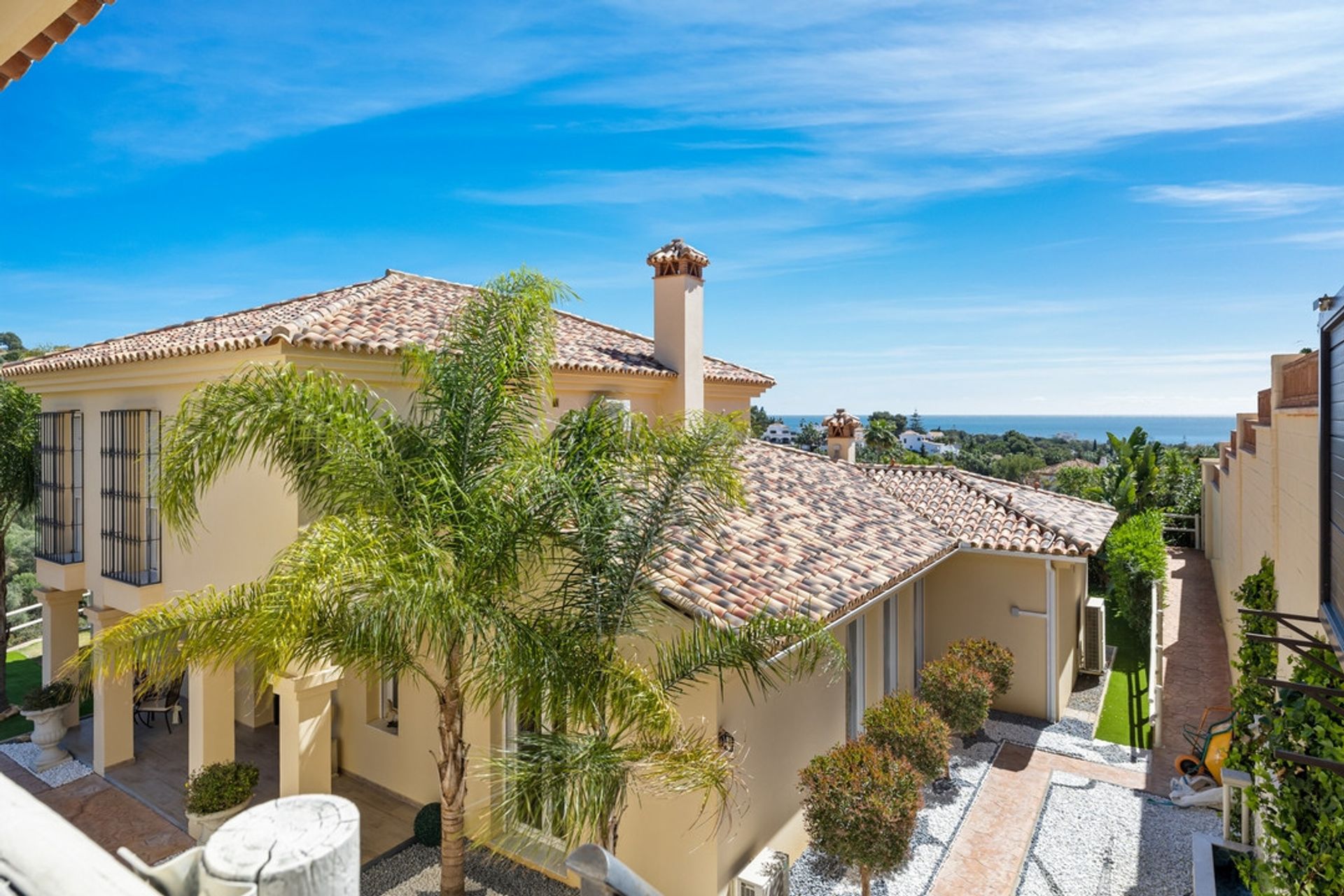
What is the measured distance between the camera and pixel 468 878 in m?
9.91

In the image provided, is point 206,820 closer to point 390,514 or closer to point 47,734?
point 47,734

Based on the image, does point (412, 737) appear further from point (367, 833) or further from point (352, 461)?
point (352, 461)

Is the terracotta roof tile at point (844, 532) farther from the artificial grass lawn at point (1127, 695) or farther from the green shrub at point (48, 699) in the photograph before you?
the green shrub at point (48, 699)

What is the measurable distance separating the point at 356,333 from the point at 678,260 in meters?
7.30

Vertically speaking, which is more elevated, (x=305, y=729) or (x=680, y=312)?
(x=680, y=312)

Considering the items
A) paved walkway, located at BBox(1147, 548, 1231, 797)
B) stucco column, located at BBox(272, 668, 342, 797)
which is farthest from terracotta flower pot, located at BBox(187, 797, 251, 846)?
paved walkway, located at BBox(1147, 548, 1231, 797)

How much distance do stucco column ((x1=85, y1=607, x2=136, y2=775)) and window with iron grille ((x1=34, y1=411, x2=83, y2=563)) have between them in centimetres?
151

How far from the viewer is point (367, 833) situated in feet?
37.0

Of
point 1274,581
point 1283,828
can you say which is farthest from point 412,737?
point 1274,581

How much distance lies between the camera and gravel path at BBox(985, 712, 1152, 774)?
513 inches

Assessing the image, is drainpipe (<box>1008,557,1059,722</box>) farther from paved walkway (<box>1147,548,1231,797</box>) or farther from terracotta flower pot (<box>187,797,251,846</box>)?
terracotta flower pot (<box>187,797,251,846</box>)

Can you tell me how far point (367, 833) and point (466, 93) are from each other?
14.6 meters

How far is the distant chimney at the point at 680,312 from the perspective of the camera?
623 inches

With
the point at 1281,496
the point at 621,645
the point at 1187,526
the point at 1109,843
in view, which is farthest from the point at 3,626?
the point at 1187,526
